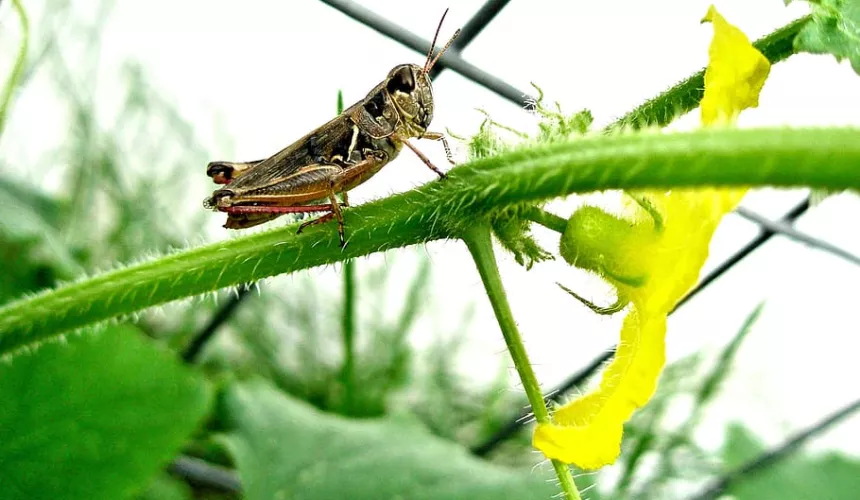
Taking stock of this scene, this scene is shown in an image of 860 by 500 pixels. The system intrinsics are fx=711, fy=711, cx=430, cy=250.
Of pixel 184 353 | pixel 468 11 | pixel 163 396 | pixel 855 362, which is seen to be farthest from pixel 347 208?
pixel 855 362

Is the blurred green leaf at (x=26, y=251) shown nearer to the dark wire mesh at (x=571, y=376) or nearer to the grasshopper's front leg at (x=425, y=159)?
the dark wire mesh at (x=571, y=376)

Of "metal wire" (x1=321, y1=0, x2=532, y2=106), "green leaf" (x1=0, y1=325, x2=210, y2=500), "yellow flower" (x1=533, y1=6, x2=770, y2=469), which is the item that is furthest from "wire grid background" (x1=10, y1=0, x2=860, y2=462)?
"yellow flower" (x1=533, y1=6, x2=770, y2=469)

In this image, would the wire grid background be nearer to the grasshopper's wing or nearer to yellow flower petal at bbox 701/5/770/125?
the grasshopper's wing

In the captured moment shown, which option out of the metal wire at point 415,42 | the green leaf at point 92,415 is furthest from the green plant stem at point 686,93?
the green leaf at point 92,415

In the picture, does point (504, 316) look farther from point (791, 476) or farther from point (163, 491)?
point (791, 476)

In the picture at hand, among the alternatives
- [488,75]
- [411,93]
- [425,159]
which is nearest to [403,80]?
[411,93]

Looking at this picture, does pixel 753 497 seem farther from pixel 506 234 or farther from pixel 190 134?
pixel 190 134
